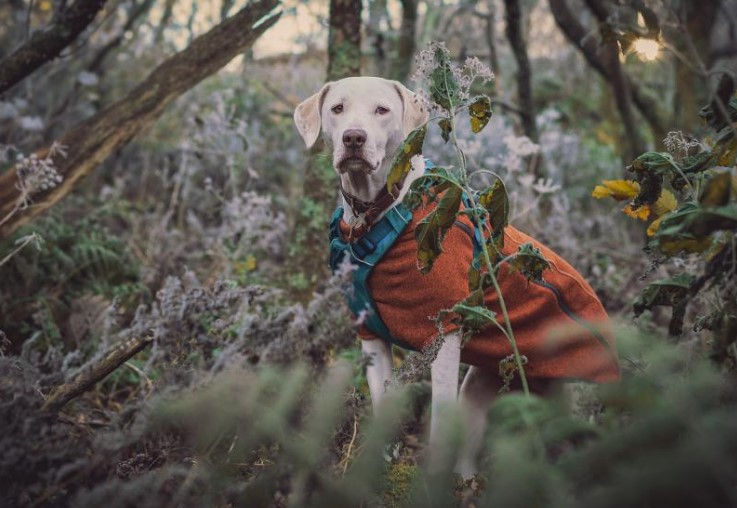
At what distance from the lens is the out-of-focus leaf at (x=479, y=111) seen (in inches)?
73.7

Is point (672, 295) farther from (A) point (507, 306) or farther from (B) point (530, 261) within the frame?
(A) point (507, 306)

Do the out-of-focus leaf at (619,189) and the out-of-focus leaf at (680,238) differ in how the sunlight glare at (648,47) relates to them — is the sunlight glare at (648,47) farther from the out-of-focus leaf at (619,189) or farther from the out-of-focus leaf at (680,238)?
the out-of-focus leaf at (680,238)

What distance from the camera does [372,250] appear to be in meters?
2.43

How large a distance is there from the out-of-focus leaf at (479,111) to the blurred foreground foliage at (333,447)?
0.80m

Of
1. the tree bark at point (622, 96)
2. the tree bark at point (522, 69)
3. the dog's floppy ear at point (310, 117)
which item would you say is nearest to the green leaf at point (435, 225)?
the dog's floppy ear at point (310, 117)

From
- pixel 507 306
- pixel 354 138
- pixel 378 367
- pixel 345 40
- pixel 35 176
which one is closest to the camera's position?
pixel 507 306

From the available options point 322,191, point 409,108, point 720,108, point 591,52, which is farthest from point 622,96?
point 720,108

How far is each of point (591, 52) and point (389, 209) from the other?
160 inches

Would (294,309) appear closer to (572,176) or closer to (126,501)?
(126,501)

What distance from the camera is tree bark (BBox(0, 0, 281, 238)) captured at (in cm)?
340

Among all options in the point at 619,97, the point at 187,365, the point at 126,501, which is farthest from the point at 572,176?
the point at 126,501

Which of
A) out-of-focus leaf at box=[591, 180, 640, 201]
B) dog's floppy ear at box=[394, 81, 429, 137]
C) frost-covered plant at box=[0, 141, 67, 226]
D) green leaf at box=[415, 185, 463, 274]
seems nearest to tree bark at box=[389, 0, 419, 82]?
dog's floppy ear at box=[394, 81, 429, 137]

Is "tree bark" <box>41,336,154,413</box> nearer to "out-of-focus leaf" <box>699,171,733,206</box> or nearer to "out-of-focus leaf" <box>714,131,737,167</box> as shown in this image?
"out-of-focus leaf" <box>699,171,733,206</box>

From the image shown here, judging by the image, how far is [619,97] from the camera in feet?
19.3
